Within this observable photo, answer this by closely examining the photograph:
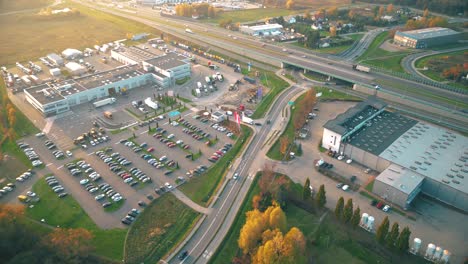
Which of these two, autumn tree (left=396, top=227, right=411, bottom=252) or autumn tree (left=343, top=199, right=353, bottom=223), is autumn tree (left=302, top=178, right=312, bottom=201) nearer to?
autumn tree (left=343, top=199, right=353, bottom=223)

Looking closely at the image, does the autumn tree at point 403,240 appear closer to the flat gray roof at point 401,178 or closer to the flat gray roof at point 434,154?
the flat gray roof at point 401,178

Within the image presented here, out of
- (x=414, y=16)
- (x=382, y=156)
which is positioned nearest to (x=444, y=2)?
(x=414, y=16)

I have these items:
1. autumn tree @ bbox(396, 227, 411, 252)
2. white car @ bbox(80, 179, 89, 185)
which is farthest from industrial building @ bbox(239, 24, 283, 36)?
autumn tree @ bbox(396, 227, 411, 252)

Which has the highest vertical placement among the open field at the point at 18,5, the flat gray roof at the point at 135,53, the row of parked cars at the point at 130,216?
the open field at the point at 18,5

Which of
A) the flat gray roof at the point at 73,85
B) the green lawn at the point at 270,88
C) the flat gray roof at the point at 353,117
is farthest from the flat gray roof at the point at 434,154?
the flat gray roof at the point at 73,85

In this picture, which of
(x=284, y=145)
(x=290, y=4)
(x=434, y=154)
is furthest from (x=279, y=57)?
(x=290, y=4)
